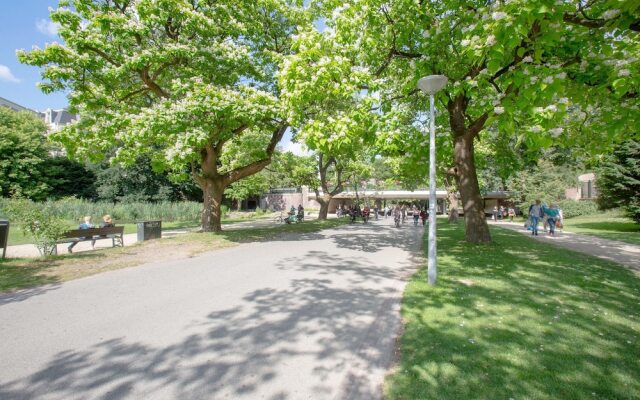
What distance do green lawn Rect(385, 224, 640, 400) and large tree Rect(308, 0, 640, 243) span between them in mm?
2495

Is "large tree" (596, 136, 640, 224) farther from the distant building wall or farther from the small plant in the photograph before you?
the small plant

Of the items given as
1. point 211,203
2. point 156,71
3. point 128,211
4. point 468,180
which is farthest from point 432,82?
point 128,211

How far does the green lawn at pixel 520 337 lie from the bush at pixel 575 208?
98.9 feet

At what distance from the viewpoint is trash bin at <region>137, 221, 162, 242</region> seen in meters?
14.1

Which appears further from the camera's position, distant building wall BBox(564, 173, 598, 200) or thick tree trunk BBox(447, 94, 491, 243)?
distant building wall BBox(564, 173, 598, 200)

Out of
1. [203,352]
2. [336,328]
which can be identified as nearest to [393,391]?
[336,328]

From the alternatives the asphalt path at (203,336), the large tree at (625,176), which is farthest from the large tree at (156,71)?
the large tree at (625,176)

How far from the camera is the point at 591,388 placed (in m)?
2.91

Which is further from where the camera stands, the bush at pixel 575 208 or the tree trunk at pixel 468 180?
the bush at pixel 575 208

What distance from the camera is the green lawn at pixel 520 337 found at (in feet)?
9.75

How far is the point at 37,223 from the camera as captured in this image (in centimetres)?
939

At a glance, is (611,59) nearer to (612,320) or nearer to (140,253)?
(612,320)

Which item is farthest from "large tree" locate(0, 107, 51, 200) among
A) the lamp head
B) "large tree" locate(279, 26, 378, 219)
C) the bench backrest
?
the lamp head

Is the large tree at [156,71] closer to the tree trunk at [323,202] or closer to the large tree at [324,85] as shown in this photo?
the large tree at [324,85]
